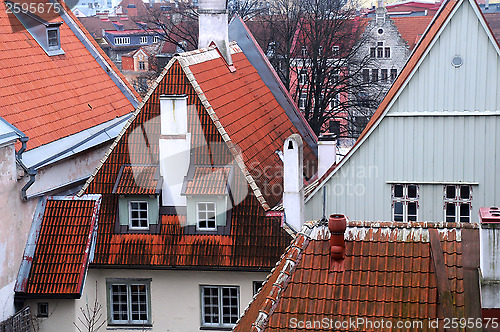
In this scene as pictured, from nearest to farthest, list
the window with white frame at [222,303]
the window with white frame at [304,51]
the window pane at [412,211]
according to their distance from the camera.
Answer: the window with white frame at [222,303], the window pane at [412,211], the window with white frame at [304,51]

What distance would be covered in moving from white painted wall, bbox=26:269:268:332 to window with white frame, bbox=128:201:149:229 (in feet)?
3.48

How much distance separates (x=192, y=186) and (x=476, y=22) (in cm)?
725

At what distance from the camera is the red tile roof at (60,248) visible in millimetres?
17859

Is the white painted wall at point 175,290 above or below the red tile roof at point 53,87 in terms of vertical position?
below

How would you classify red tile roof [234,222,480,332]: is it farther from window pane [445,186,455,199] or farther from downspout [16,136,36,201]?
downspout [16,136,36,201]

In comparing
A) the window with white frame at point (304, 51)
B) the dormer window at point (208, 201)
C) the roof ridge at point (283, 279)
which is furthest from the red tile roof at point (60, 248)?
the window with white frame at point (304, 51)

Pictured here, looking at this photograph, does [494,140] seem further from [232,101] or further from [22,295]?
[22,295]

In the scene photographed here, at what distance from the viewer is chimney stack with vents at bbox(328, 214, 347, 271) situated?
11992 mm

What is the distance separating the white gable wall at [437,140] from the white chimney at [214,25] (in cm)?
586

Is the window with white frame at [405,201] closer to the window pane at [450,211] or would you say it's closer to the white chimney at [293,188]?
the window pane at [450,211]

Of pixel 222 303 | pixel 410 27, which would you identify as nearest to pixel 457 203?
pixel 222 303

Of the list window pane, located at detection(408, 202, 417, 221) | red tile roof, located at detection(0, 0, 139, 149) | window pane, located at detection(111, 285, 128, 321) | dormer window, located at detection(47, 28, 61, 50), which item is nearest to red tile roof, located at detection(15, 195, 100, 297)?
window pane, located at detection(111, 285, 128, 321)

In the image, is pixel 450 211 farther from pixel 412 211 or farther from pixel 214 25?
pixel 214 25

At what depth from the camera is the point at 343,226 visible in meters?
12.0
